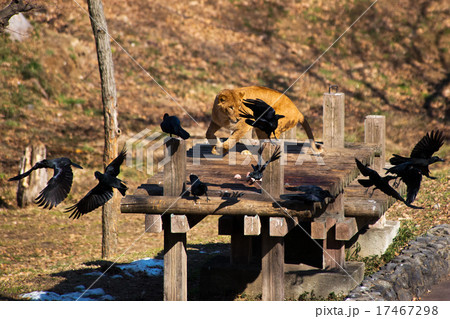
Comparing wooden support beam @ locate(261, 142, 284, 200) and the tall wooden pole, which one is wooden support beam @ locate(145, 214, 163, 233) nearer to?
wooden support beam @ locate(261, 142, 284, 200)

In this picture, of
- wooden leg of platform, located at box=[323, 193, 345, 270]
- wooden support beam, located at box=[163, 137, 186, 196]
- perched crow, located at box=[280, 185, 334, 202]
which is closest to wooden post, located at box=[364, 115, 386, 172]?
wooden leg of platform, located at box=[323, 193, 345, 270]

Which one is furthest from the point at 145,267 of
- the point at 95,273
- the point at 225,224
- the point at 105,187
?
the point at 105,187

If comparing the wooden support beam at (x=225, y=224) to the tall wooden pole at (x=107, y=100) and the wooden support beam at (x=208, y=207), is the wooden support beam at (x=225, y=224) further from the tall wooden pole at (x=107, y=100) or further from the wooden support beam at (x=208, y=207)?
the tall wooden pole at (x=107, y=100)

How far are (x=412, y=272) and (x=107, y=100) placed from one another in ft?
19.9

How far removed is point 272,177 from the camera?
24.9 ft

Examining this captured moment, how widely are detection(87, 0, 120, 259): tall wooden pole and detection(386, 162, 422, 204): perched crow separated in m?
6.10

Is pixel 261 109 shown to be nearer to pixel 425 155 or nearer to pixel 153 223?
pixel 153 223

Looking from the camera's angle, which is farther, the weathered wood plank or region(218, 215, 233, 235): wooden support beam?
the weathered wood plank

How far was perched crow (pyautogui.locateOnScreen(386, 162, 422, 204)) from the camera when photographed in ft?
25.3

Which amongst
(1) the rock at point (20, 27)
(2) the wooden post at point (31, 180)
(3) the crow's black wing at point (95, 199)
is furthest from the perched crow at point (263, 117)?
(1) the rock at point (20, 27)

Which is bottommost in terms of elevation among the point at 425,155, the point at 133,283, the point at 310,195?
the point at 133,283

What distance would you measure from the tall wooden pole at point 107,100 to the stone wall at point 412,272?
509cm

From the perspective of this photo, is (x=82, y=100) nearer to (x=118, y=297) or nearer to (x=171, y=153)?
(x=118, y=297)
